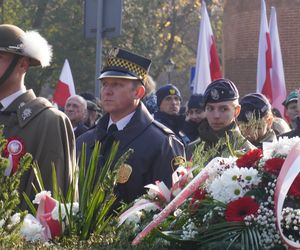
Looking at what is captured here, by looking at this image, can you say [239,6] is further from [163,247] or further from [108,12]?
[163,247]

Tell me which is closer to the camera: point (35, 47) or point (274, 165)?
point (274, 165)

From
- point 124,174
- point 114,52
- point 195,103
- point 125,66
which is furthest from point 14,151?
point 195,103

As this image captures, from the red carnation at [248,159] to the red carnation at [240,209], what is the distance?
23cm

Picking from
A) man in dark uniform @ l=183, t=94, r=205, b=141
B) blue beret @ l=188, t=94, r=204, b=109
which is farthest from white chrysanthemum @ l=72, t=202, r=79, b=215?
blue beret @ l=188, t=94, r=204, b=109

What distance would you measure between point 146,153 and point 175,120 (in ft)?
16.2

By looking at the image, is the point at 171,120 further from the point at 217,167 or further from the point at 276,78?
the point at 217,167

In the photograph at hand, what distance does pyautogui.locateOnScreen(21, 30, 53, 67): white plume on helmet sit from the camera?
571cm

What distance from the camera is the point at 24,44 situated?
5.71 m

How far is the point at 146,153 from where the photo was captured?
615 centimetres

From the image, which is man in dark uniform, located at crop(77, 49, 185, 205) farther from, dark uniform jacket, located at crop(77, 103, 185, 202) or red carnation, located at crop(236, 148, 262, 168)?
red carnation, located at crop(236, 148, 262, 168)

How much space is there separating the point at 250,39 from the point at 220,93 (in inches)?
727

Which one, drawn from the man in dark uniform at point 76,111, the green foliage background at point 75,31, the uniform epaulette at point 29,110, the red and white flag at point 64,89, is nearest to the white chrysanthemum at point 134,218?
the uniform epaulette at point 29,110

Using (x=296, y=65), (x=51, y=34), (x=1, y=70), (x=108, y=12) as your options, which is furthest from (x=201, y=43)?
(x=51, y=34)

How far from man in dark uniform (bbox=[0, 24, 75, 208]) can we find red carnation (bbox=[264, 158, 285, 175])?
177 cm
